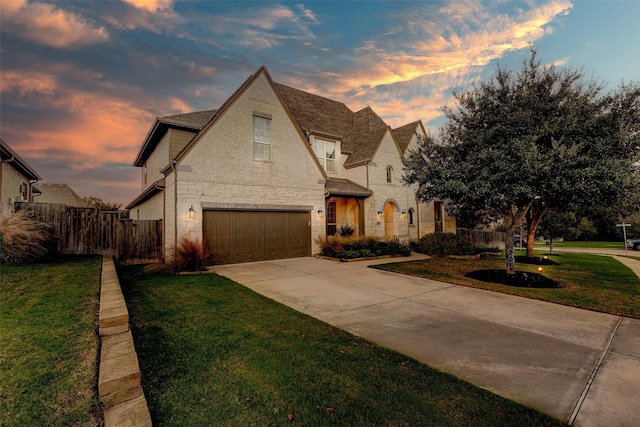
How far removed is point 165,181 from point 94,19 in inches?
224

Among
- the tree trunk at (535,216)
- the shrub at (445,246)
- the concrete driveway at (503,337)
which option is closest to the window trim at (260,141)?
the concrete driveway at (503,337)

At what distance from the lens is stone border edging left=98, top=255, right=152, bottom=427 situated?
7.37 ft

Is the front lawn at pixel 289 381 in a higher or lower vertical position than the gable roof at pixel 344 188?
lower

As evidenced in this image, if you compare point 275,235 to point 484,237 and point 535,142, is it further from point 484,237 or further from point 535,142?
point 484,237

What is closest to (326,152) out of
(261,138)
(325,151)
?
(325,151)

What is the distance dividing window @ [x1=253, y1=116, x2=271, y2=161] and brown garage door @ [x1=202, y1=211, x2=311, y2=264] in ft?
8.49

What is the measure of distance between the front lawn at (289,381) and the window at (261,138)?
885cm

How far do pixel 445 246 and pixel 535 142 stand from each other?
7856mm

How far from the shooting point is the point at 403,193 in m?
18.1

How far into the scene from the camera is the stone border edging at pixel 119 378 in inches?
88.4

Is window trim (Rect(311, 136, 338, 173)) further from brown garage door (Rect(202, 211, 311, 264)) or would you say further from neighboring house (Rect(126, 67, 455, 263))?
brown garage door (Rect(202, 211, 311, 264))

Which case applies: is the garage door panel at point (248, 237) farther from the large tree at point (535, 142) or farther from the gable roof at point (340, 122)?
the large tree at point (535, 142)

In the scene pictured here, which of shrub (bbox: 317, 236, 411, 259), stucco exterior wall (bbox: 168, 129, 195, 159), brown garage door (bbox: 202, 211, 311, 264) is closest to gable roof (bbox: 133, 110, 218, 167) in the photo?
stucco exterior wall (bbox: 168, 129, 195, 159)

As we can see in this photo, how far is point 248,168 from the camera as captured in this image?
12.0m
